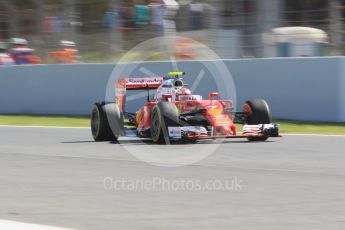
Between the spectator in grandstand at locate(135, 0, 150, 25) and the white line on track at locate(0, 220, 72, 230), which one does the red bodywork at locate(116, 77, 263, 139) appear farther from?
the spectator in grandstand at locate(135, 0, 150, 25)

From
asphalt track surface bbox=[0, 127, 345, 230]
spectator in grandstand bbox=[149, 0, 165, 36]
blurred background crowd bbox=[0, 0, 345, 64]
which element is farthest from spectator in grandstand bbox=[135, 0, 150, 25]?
asphalt track surface bbox=[0, 127, 345, 230]

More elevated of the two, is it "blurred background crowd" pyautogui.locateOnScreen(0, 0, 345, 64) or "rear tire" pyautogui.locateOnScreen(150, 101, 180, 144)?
"blurred background crowd" pyautogui.locateOnScreen(0, 0, 345, 64)

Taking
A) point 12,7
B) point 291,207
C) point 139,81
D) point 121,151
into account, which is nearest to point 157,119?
point 121,151

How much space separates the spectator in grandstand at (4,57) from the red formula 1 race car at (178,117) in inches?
391

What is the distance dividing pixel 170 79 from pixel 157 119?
3.45 ft

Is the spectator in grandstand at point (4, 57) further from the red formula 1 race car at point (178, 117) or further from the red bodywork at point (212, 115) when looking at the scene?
the red bodywork at point (212, 115)

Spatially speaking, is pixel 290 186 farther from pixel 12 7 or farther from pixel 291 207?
pixel 12 7

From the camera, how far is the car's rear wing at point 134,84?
522 inches

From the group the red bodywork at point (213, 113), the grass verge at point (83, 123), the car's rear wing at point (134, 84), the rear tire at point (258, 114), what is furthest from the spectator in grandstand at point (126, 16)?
the rear tire at point (258, 114)

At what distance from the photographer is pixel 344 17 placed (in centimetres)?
1638

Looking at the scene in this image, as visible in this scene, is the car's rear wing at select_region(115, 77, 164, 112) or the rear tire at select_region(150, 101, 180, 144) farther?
the car's rear wing at select_region(115, 77, 164, 112)

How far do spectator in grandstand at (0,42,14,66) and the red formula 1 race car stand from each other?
32.6 ft

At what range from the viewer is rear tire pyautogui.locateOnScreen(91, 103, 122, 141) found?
41.8 feet

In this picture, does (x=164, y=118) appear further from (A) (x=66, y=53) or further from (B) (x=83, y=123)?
(A) (x=66, y=53)
